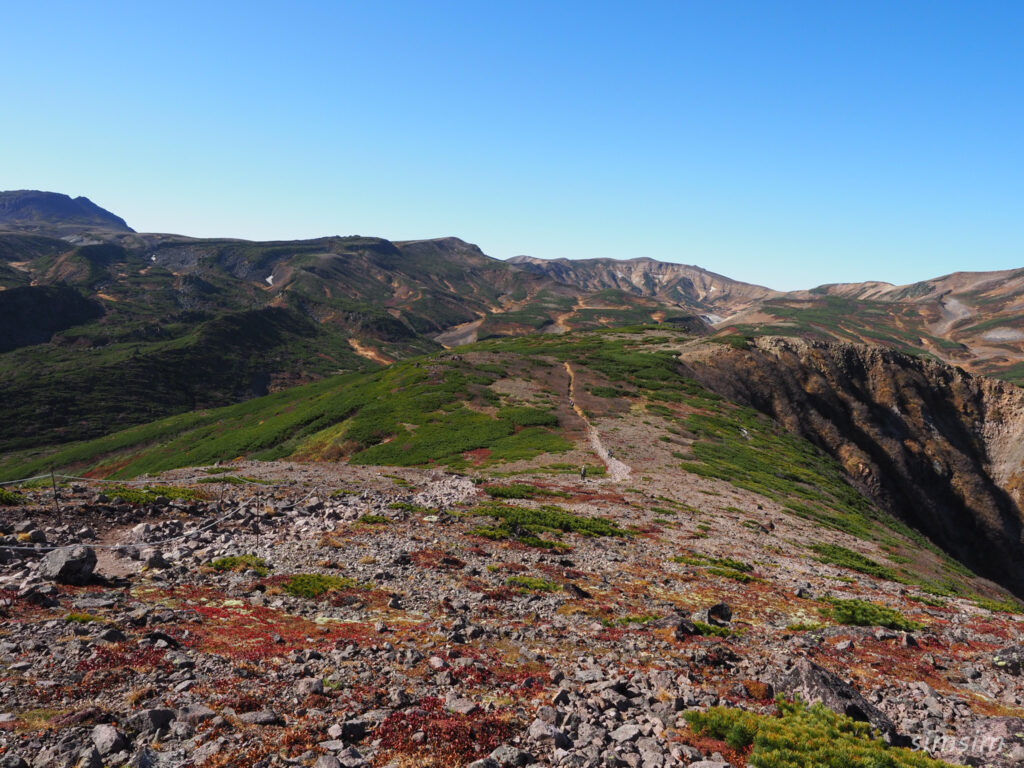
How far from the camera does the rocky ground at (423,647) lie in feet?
30.5

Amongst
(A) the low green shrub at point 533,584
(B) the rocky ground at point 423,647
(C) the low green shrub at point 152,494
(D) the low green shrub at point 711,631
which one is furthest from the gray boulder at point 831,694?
(C) the low green shrub at point 152,494

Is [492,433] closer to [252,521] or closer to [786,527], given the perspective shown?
[786,527]

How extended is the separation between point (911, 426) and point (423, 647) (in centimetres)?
10298

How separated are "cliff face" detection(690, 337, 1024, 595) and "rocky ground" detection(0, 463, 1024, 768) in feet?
212

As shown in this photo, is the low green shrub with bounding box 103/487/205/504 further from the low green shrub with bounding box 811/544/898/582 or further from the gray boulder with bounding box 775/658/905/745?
the low green shrub with bounding box 811/544/898/582

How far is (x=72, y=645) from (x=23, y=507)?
49.7 feet

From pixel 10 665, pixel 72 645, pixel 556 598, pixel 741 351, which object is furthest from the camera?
pixel 741 351

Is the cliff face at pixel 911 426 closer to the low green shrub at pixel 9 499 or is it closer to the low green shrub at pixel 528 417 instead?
the low green shrub at pixel 528 417

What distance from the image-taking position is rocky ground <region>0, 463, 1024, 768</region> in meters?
9.28

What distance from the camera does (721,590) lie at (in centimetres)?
2150

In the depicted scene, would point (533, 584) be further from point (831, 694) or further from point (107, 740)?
point (107, 740)

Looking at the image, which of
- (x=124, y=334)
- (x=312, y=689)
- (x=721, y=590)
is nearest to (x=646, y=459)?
(x=721, y=590)

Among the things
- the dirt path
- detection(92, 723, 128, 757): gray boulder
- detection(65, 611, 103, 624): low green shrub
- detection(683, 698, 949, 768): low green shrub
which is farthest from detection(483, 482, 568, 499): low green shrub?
detection(92, 723, 128, 757): gray boulder

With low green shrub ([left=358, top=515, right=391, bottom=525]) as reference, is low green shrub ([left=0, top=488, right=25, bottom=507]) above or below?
above
